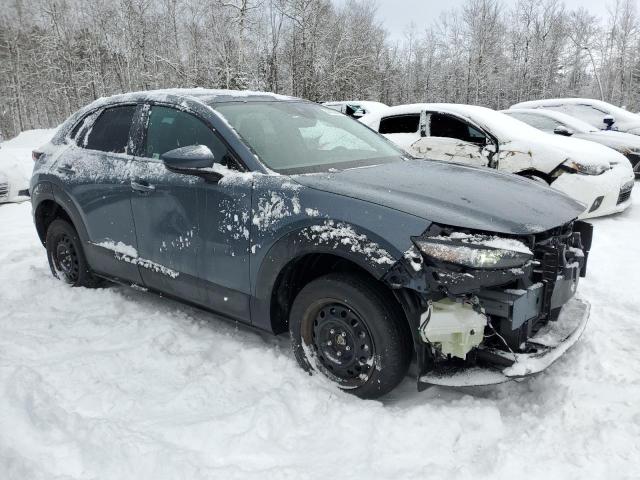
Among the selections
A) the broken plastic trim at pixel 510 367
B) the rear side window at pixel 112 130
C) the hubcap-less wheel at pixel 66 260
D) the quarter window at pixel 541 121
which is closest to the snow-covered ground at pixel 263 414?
the broken plastic trim at pixel 510 367

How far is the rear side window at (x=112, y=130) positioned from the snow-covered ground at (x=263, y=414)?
53.9 inches

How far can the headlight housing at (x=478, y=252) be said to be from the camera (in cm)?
226

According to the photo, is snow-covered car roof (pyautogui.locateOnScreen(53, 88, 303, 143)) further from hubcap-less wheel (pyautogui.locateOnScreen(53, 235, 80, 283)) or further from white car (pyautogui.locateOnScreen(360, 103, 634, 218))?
white car (pyautogui.locateOnScreen(360, 103, 634, 218))

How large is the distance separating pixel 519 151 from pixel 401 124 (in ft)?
5.94

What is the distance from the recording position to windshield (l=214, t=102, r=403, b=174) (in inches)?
123

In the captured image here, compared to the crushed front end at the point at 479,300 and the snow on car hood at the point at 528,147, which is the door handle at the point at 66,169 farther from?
the snow on car hood at the point at 528,147

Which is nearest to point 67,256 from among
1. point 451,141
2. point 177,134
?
point 177,134

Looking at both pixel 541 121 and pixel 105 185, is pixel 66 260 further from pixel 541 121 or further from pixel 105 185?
pixel 541 121

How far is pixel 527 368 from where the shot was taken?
7.75 feet

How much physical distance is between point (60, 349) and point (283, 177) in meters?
1.93

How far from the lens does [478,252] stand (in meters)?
2.27

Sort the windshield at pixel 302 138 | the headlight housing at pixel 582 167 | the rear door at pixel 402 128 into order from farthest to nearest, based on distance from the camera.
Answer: the rear door at pixel 402 128 < the headlight housing at pixel 582 167 < the windshield at pixel 302 138

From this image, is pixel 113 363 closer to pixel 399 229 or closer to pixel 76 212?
pixel 76 212

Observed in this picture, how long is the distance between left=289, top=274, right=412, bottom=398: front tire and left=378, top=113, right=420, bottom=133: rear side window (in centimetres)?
488
